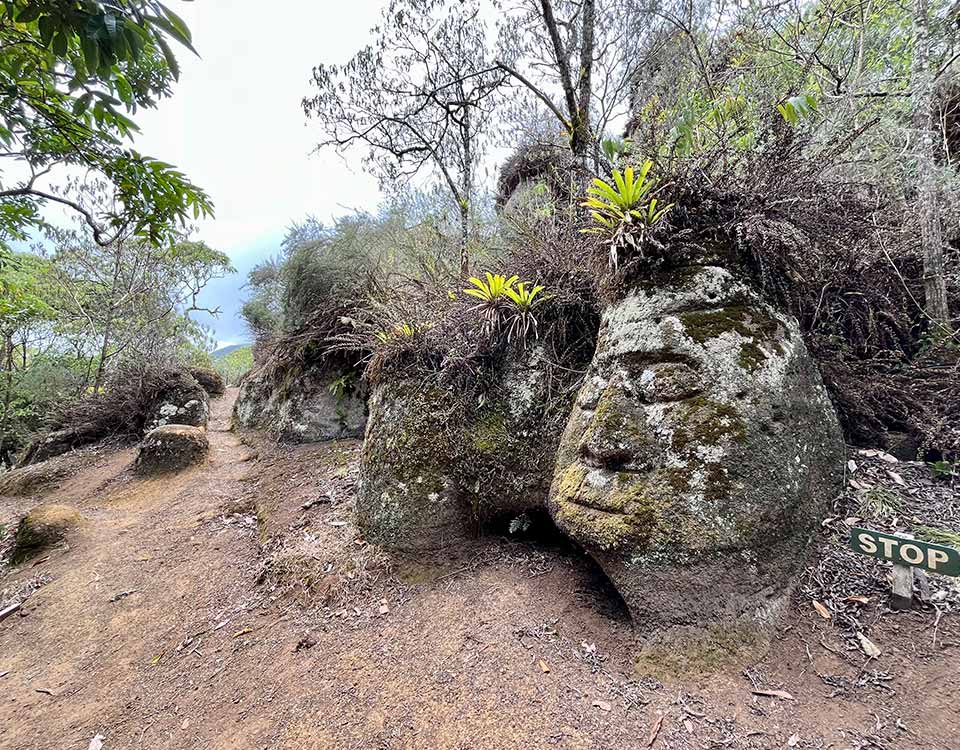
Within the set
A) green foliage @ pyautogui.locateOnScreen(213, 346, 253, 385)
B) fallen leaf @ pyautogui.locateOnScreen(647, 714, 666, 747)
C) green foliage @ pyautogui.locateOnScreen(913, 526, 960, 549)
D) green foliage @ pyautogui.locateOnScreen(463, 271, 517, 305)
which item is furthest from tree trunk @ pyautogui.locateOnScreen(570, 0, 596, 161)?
green foliage @ pyautogui.locateOnScreen(213, 346, 253, 385)

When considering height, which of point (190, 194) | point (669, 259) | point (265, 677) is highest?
point (190, 194)

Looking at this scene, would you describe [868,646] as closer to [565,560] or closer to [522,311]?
[565,560]

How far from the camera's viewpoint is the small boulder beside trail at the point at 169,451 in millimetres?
6027

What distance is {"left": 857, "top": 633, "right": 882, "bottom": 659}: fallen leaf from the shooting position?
1832 mm

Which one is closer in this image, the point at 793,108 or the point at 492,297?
the point at 793,108

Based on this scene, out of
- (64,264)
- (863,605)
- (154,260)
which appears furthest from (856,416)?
(64,264)

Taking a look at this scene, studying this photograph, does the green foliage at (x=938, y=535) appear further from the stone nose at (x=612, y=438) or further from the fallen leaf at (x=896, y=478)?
the stone nose at (x=612, y=438)

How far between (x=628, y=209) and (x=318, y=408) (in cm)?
511

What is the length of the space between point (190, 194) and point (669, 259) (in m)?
3.76

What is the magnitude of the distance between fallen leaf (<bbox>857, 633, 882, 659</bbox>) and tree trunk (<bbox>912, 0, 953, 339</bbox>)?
1930mm

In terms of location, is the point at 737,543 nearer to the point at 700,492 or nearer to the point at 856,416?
the point at 700,492

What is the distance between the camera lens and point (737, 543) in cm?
204

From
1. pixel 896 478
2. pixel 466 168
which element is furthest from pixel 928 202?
pixel 466 168

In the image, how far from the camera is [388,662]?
2.42m
